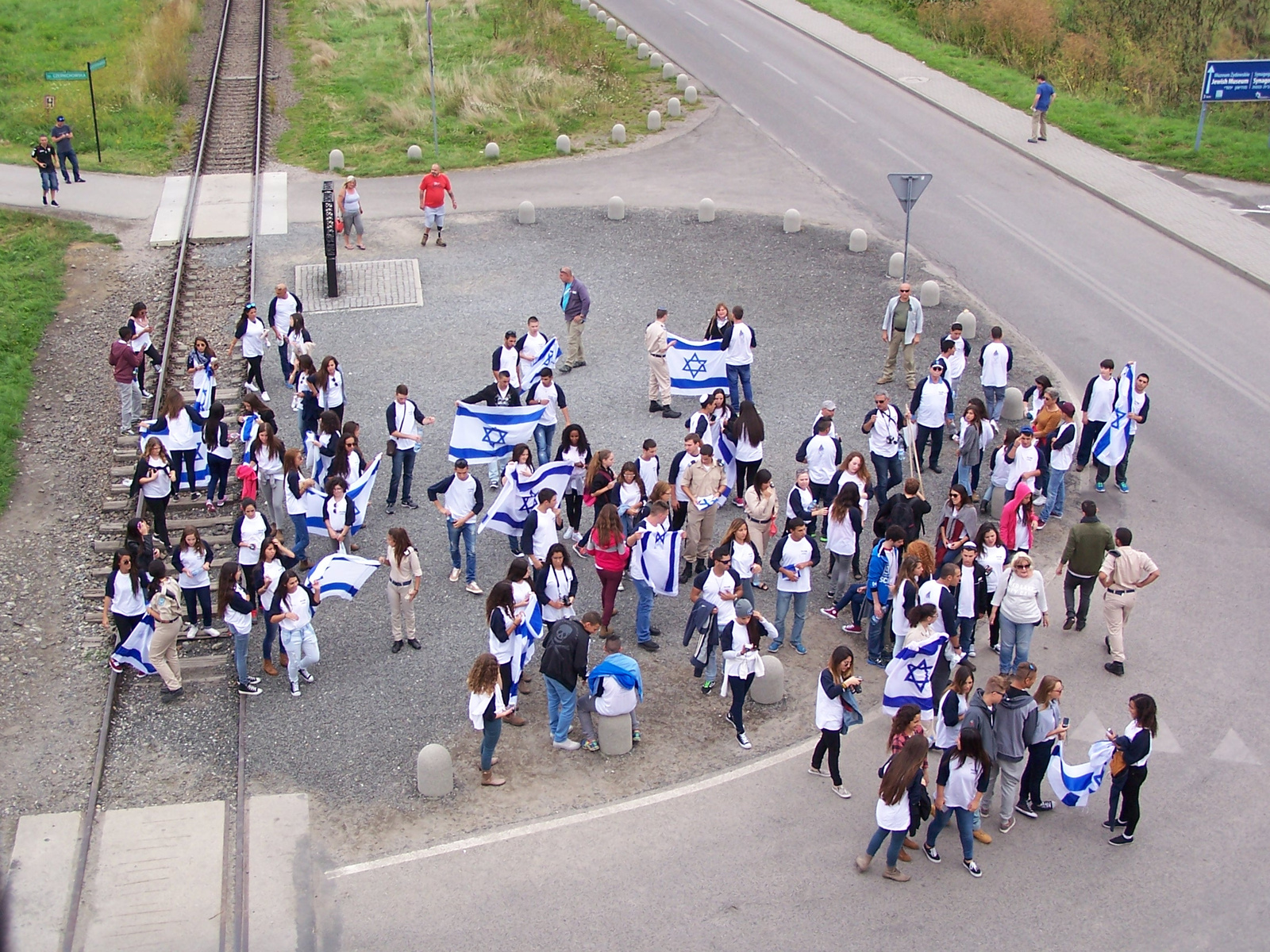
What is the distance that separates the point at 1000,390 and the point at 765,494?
18.2ft

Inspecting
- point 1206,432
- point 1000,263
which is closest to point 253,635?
point 1206,432

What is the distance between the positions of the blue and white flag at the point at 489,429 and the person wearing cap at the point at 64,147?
52.2 ft

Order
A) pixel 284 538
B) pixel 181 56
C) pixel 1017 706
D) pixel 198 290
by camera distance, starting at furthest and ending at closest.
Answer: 1. pixel 181 56
2. pixel 198 290
3. pixel 284 538
4. pixel 1017 706

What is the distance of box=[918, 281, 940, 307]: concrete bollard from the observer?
842 inches

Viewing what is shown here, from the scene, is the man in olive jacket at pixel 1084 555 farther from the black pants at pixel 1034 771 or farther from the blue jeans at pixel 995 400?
the blue jeans at pixel 995 400

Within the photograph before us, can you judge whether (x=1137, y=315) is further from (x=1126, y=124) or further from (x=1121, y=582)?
(x=1126, y=124)

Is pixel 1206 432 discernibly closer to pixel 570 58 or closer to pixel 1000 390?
pixel 1000 390

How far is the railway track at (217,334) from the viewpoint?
35.7 ft

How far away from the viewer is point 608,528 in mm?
12938

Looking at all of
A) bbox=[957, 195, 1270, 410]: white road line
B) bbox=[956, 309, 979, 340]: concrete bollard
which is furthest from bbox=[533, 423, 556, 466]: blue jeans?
bbox=[957, 195, 1270, 410]: white road line

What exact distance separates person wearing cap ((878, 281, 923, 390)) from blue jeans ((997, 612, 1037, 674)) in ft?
21.0

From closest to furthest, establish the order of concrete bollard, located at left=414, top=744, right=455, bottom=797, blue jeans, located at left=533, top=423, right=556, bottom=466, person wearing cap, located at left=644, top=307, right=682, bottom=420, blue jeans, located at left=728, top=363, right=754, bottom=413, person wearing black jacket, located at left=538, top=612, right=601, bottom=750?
concrete bollard, located at left=414, top=744, right=455, bottom=797, person wearing black jacket, located at left=538, top=612, right=601, bottom=750, blue jeans, located at left=533, top=423, right=556, bottom=466, person wearing cap, located at left=644, top=307, right=682, bottom=420, blue jeans, located at left=728, top=363, right=754, bottom=413

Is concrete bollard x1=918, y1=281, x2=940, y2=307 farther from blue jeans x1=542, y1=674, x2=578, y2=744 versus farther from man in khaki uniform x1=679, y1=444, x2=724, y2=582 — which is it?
blue jeans x1=542, y1=674, x2=578, y2=744

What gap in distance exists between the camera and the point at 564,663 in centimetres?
1139
